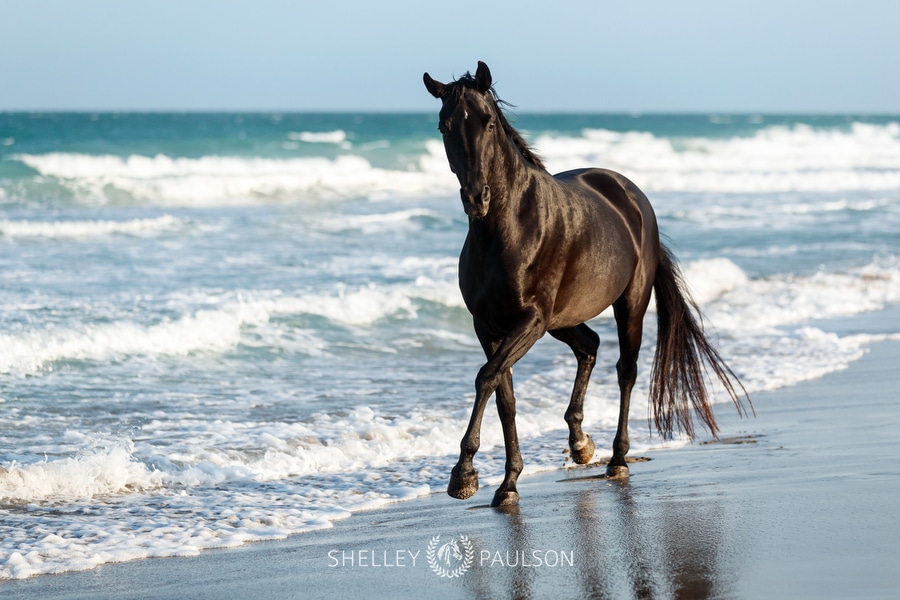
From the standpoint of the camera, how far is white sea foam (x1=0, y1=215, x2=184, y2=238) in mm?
16375

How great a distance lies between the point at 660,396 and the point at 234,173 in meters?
27.2

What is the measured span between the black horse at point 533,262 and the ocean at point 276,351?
1.46 feet

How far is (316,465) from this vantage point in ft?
18.2

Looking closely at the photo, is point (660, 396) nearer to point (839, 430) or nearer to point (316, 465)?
point (839, 430)

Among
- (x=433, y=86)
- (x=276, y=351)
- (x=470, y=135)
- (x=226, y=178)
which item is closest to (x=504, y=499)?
(x=470, y=135)

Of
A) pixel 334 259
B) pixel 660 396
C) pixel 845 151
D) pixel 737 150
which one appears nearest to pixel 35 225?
pixel 334 259

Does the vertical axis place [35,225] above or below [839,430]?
above

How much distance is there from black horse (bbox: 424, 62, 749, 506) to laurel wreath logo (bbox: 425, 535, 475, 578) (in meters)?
0.45

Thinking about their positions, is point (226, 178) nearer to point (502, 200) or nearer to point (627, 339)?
point (627, 339)

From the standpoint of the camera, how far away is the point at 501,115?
4426 millimetres

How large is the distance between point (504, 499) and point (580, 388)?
0.96 m

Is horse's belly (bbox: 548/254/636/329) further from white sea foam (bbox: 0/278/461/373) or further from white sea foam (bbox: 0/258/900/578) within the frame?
white sea foam (bbox: 0/278/461/373)

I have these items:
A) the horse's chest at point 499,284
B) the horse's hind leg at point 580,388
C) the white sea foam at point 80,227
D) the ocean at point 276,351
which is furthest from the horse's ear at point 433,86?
the white sea foam at point 80,227

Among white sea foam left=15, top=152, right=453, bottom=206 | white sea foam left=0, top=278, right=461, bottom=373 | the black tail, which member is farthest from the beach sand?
white sea foam left=15, top=152, right=453, bottom=206
